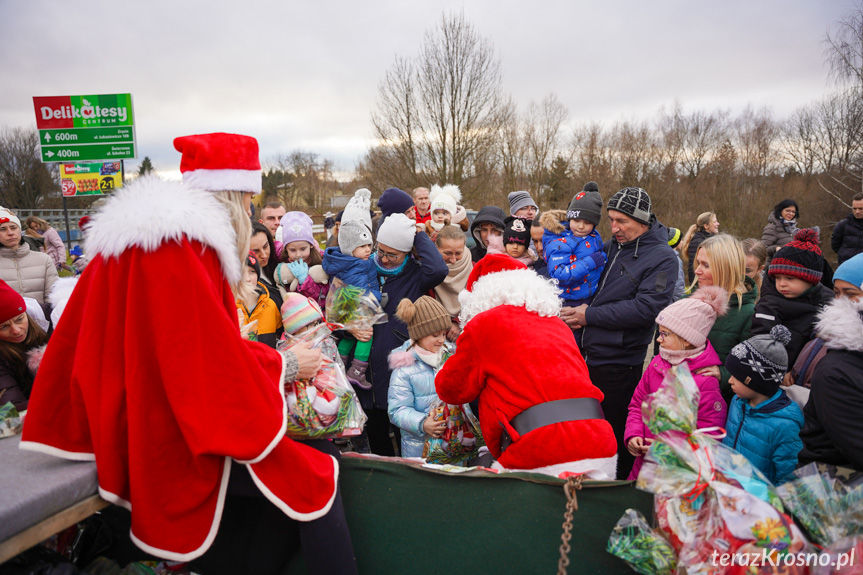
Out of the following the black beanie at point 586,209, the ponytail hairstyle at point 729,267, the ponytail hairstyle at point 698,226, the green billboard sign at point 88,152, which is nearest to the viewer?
the ponytail hairstyle at point 729,267

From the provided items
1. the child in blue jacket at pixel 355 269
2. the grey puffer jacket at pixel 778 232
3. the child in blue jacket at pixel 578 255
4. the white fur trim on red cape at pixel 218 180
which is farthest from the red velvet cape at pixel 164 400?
the grey puffer jacket at pixel 778 232

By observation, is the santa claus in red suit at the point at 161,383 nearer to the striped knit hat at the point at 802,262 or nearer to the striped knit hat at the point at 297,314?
the striped knit hat at the point at 297,314

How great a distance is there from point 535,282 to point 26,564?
2285 mm

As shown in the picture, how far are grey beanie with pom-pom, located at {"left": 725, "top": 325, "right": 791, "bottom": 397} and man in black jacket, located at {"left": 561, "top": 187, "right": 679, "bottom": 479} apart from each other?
2.54 ft

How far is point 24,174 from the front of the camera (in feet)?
105

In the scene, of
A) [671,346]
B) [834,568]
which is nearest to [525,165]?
[671,346]

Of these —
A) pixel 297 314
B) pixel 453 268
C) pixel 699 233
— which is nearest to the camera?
pixel 297 314

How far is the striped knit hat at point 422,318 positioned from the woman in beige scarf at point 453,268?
1.12 m

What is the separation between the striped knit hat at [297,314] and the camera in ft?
8.75

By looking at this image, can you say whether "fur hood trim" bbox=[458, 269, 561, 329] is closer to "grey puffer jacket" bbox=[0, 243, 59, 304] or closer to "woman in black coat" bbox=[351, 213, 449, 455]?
"woman in black coat" bbox=[351, 213, 449, 455]

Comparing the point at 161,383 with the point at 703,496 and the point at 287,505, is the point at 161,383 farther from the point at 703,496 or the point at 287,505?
the point at 703,496

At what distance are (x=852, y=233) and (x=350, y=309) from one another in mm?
7553

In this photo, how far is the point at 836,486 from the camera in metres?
1.68

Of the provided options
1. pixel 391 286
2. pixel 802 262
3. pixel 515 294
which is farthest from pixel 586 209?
pixel 515 294
